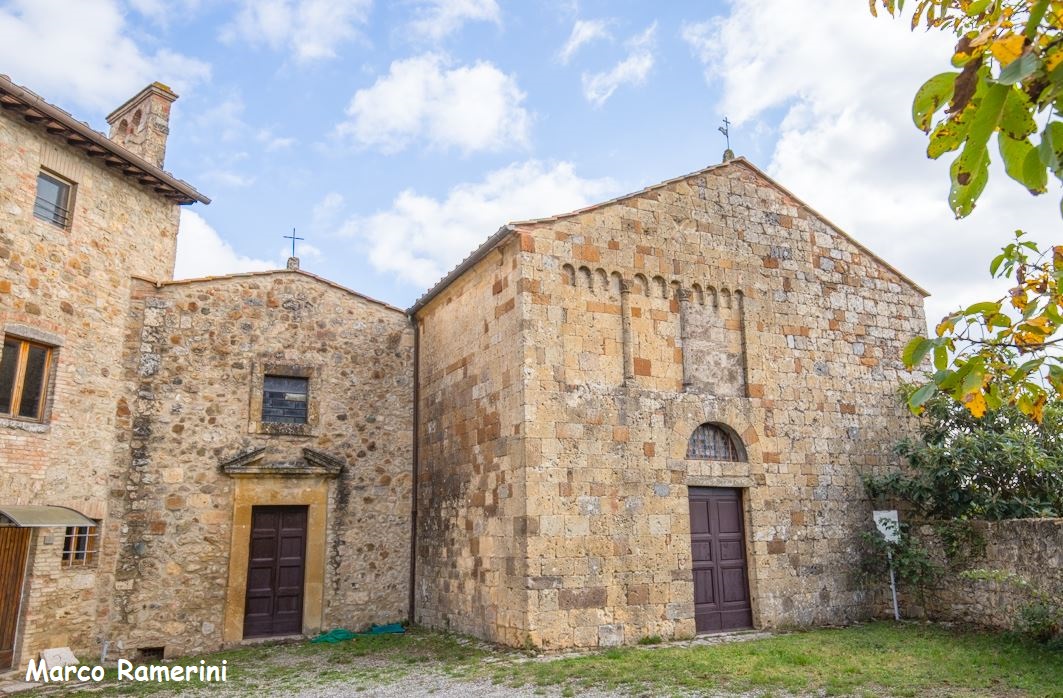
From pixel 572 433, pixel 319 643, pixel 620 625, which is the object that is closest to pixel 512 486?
pixel 572 433

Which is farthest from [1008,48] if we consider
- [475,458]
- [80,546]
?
[80,546]

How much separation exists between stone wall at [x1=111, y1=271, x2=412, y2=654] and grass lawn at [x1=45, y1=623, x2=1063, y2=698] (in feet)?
4.30

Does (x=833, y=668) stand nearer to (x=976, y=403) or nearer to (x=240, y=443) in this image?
(x=976, y=403)

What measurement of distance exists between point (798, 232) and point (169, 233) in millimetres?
10407

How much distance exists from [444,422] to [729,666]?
5.93 m

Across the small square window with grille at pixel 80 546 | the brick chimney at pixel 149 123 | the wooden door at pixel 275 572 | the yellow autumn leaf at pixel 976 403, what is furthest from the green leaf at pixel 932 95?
the brick chimney at pixel 149 123

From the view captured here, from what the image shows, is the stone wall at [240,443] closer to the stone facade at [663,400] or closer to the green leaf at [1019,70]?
the stone facade at [663,400]

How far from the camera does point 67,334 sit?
34.2ft

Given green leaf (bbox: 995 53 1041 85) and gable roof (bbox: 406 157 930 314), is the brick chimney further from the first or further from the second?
green leaf (bbox: 995 53 1041 85)

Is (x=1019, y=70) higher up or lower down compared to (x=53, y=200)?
lower down

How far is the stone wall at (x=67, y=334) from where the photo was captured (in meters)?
9.70

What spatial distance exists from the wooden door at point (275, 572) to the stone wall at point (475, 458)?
1.94 m

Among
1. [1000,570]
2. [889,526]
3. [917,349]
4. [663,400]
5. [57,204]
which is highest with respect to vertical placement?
[57,204]

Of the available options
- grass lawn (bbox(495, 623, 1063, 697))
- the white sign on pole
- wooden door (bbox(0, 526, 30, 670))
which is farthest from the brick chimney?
the white sign on pole
